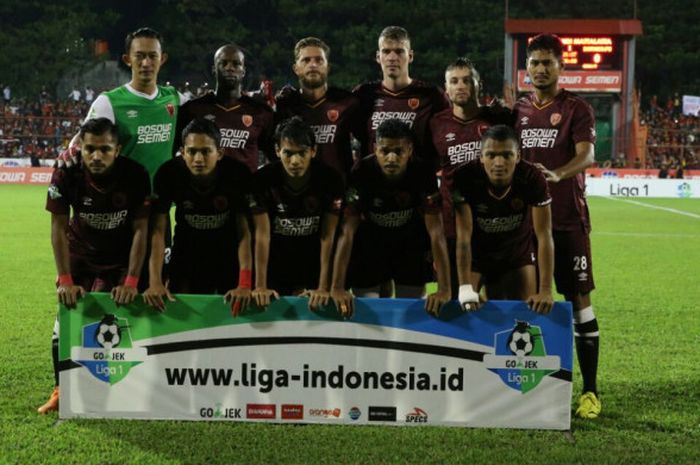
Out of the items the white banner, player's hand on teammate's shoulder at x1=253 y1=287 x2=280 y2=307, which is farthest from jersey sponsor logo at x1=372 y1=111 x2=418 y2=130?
the white banner

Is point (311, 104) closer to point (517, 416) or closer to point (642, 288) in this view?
point (517, 416)

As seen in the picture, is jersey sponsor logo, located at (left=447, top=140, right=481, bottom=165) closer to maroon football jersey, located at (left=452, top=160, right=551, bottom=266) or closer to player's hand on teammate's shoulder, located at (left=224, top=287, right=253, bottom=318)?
maroon football jersey, located at (left=452, top=160, right=551, bottom=266)

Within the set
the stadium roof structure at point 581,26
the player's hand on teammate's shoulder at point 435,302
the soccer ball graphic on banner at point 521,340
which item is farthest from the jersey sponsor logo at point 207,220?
the stadium roof structure at point 581,26

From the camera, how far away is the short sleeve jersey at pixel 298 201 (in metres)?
4.97

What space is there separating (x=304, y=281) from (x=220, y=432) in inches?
40.2

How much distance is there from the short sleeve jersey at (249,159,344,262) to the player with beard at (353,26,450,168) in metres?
0.76

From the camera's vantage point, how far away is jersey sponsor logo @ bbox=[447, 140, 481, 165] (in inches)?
208

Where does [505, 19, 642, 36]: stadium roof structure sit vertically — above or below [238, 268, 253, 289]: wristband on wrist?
above

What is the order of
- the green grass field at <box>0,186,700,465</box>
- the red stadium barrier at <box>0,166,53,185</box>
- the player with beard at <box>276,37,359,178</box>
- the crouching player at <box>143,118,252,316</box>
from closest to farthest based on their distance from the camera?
the green grass field at <box>0,186,700,465</box>, the crouching player at <box>143,118,252,316</box>, the player with beard at <box>276,37,359,178</box>, the red stadium barrier at <box>0,166,53,185</box>

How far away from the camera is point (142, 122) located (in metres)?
5.47

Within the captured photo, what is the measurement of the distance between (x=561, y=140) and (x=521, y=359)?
129 cm

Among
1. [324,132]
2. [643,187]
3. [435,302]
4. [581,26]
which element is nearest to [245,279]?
[435,302]

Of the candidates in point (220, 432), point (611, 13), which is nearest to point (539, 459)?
point (220, 432)

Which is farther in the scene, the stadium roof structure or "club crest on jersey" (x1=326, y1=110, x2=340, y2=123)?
the stadium roof structure
